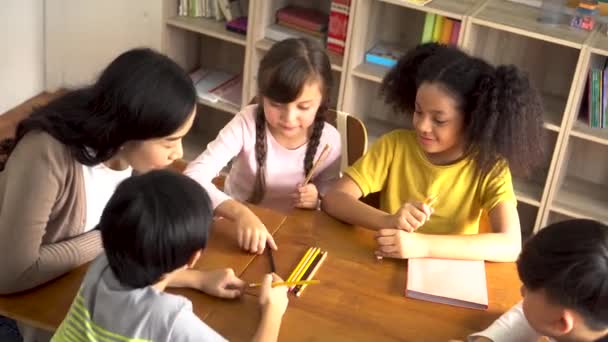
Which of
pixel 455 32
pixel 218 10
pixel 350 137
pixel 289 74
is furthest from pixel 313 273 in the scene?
pixel 218 10

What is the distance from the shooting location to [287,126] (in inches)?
79.5

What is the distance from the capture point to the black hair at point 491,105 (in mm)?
1827

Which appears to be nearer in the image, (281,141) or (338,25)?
(281,141)

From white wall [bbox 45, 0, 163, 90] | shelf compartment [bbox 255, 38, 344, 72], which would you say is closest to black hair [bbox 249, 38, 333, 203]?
shelf compartment [bbox 255, 38, 344, 72]

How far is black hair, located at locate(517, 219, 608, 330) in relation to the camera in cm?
125

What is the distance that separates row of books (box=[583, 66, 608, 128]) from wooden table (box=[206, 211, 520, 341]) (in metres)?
1.32

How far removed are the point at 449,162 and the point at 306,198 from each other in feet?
1.23

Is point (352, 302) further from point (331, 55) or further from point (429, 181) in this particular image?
point (331, 55)

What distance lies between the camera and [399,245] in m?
1.66

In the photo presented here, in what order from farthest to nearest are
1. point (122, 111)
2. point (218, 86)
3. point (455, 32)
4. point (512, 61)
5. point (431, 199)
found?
point (218, 86) < point (512, 61) < point (455, 32) < point (431, 199) < point (122, 111)

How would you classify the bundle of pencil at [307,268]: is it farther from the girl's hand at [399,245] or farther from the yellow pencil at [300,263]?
the girl's hand at [399,245]

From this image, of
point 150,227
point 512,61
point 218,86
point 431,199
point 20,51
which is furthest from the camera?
point 20,51

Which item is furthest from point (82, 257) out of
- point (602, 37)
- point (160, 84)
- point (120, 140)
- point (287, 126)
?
point (602, 37)

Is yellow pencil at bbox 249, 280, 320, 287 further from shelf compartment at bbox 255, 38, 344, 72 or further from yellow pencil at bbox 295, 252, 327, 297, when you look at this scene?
shelf compartment at bbox 255, 38, 344, 72
